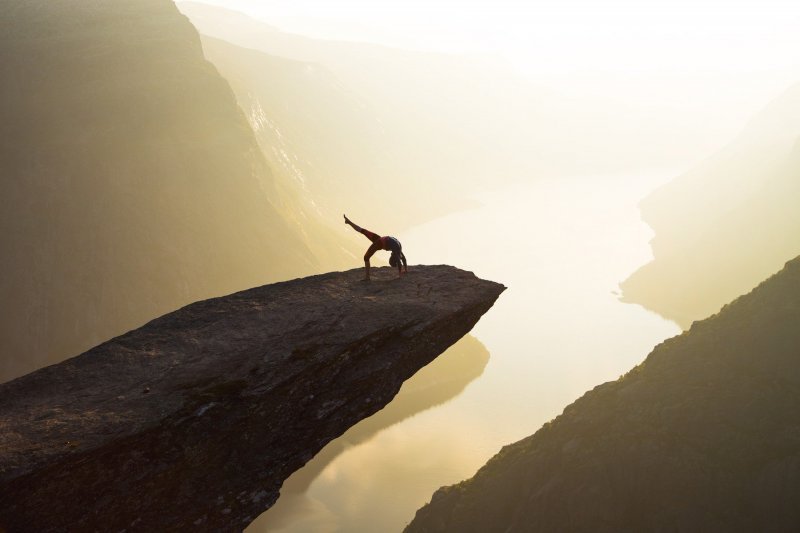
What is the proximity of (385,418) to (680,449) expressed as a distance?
4090 cm

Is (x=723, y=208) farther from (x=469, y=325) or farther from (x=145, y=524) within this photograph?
(x=145, y=524)

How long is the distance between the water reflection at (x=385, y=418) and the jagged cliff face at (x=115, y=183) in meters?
19.0

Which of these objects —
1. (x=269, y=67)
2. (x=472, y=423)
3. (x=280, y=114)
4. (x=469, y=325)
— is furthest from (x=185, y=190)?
(x=269, y=67)

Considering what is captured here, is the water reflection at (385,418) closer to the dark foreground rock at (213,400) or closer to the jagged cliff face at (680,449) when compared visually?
the jagged cliff face at (680,449)

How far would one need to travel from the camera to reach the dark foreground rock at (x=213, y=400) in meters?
11.9

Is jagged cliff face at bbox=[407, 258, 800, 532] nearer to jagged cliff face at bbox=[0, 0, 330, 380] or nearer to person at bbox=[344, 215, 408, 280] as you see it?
person at bbox=[344, 215, 408, 280]

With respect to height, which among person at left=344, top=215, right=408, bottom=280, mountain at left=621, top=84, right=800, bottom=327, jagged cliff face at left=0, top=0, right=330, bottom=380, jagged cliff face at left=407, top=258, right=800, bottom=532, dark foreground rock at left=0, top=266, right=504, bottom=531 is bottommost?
jagged cliff face at left=407, top=258, right=800, bottom=532

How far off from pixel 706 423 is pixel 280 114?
13950 centimetres

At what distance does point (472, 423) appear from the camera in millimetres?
65625

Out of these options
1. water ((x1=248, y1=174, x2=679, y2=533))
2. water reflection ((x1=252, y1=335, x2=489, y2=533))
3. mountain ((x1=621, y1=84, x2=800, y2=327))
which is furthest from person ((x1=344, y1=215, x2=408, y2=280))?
mountain ((x1=621, y1=84, x2=800, y2=327))

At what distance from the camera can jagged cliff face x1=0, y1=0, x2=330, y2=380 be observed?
171 feet

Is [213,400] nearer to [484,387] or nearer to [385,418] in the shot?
[385,418]

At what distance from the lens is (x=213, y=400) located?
13445 mm

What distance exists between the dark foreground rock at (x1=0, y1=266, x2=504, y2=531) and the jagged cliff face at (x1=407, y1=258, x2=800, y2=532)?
15570 millimetres
